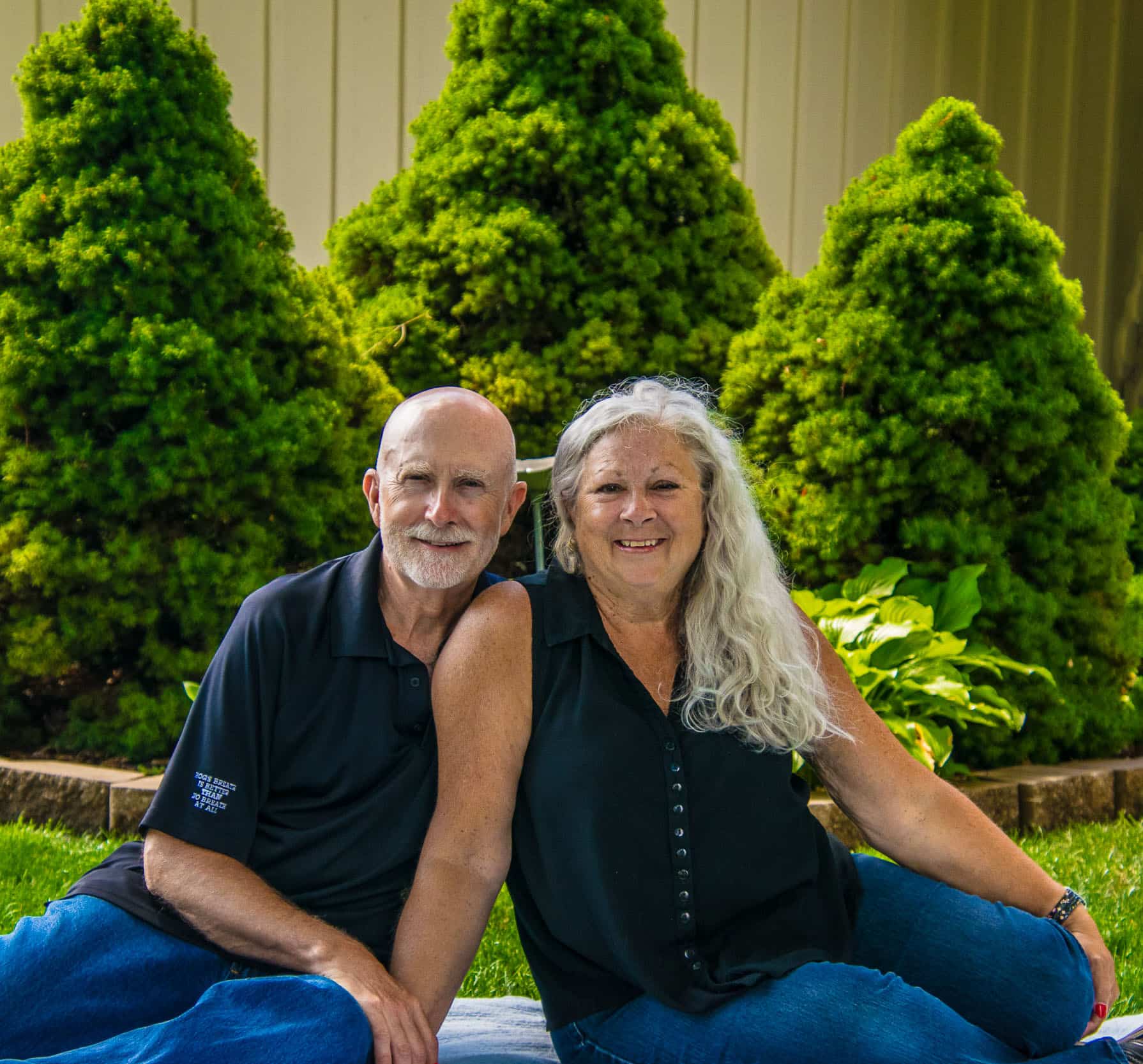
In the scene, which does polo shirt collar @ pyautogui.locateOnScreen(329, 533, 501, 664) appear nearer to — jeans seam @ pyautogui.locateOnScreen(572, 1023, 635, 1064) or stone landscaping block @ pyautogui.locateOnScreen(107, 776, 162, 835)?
jeans seam @ pyautogui.locateOnScreen(572, 1023, 635, 1064)

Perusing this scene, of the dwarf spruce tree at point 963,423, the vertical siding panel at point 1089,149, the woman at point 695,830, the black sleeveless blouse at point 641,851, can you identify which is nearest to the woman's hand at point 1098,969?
the woman at point 695,830

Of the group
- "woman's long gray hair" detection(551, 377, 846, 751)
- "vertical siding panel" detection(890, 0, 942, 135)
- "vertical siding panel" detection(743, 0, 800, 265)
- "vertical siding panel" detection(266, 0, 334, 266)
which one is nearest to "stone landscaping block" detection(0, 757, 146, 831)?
"woman's long gray hair" detection(551, 377, 846, 751)

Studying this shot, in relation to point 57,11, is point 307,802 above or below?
below

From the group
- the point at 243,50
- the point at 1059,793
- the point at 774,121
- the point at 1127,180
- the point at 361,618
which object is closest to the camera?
the point at 361,618

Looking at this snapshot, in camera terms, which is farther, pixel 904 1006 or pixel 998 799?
pixel 998 799

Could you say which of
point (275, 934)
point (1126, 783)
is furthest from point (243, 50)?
point (275, 934)

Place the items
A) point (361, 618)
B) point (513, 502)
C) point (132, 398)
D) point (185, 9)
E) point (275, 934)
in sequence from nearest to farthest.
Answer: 1. point (275, 934)
2. point (361, 618)
3. point (513, 502)
4. point (132, 398)
5. point (185, 9)

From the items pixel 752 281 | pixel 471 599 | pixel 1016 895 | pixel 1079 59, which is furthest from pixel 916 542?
pixel 1079 59

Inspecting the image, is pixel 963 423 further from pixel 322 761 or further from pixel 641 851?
pixel 322 761

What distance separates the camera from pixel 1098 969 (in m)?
2.21

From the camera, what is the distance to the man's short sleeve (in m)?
2.04

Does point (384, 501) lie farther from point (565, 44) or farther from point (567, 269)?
point (565, 44)

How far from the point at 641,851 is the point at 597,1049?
0.33 meters

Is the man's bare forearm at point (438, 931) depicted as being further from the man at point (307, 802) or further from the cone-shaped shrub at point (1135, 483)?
the cone-shaped shrub at point (1135, 483)
